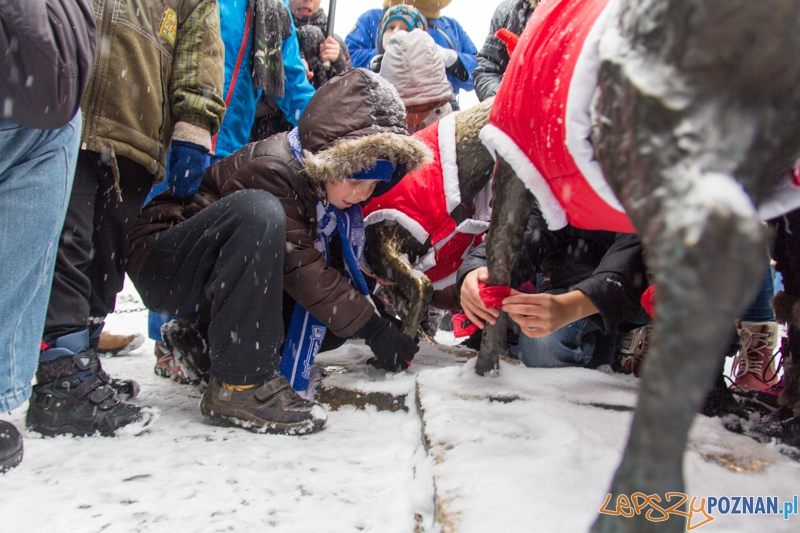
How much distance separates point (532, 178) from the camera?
1.25m

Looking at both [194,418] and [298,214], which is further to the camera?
[298,214]

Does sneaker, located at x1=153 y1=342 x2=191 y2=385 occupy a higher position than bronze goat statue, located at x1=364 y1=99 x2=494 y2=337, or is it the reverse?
bronze goat statue, located at x1=364 y1=99 x2=494 y2=337

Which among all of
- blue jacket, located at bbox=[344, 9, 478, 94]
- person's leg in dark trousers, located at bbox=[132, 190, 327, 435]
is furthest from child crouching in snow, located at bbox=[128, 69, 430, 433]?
blue jacket, located at bbox=[344, 9, 478, 94]

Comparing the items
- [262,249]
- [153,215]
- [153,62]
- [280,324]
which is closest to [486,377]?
[280,324]

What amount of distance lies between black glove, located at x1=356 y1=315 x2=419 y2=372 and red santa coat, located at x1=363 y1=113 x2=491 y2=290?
0.33 meters

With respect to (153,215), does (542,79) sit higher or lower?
higher

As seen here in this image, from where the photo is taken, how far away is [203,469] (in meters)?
1.21

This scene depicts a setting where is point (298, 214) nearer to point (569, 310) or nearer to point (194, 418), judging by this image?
point (194, 418)

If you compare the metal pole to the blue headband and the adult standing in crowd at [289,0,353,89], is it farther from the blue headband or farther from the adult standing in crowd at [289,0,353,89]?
the blue headband

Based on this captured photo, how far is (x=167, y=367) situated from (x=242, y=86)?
137cm

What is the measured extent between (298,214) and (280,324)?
384mm

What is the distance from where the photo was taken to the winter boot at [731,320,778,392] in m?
1.80

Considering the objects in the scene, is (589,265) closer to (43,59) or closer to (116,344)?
(43,59)

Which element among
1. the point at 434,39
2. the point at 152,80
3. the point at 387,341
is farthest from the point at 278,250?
the point at 434,39
